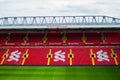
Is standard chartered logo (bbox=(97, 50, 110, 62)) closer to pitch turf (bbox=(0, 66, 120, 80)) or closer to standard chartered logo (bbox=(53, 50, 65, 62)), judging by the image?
pitch turf (bbox=(0, 66, 120, 80))

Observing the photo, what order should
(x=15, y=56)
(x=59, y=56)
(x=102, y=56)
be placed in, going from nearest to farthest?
(x=102, y=56) < (x=59, y=56) < (x=15, y=56)

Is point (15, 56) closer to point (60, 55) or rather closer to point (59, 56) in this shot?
point (59, 56)

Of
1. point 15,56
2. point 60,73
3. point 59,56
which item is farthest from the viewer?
point 15,56

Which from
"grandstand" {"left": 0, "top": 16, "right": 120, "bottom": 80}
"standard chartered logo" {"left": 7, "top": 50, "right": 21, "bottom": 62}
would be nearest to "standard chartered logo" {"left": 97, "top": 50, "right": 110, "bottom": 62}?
"grandstand" {"left": 0, "top": 16, "right": 120, "bottom": 80}

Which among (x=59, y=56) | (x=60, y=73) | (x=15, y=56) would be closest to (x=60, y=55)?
(x=59, y=56)

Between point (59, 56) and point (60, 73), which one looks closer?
point (60, 73)

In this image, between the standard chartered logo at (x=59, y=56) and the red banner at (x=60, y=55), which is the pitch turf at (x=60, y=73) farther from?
the standard chartered logo at (x=59, y=56)

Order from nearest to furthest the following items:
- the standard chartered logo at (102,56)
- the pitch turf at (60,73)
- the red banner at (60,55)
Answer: the pitch turf at (60,73)
the red banner at (60,55)
the standard chartered logo at (102,56)

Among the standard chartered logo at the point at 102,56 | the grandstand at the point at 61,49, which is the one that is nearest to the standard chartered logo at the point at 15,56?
the grandstand at the point at 61,49

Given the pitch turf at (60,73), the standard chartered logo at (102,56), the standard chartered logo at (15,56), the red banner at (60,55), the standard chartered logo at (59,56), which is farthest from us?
the standard chartered logo at (15,56)

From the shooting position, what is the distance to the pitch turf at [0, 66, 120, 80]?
26656mm

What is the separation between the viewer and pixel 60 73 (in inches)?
1091

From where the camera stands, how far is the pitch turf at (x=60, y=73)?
1049 inches

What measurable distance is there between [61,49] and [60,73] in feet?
17.9
